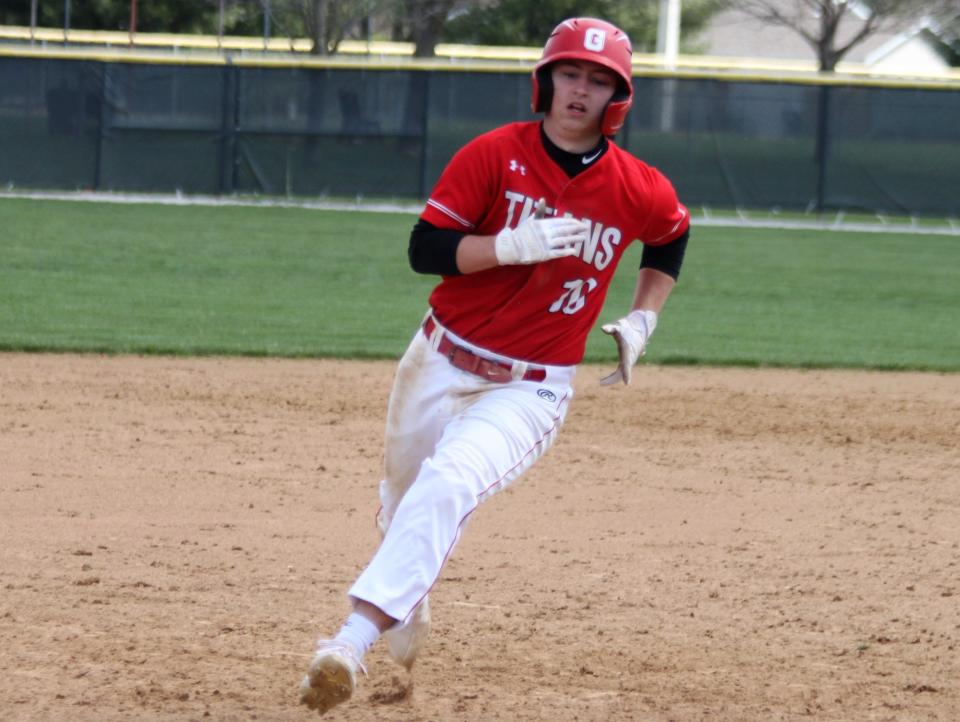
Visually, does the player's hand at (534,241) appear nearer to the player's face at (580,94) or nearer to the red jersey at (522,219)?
the red jersey at (522,219)

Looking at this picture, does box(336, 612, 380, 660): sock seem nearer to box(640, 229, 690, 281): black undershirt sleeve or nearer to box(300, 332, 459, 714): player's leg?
box(300, 332, 459, 714): player's leg

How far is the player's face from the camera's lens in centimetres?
359

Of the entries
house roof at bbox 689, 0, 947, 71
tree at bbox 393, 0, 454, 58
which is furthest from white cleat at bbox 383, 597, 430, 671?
house roof at bbox 689, 0, 947, 71

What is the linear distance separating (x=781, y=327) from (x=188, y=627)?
8.06 metres

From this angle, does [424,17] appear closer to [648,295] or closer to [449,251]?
[648,295]

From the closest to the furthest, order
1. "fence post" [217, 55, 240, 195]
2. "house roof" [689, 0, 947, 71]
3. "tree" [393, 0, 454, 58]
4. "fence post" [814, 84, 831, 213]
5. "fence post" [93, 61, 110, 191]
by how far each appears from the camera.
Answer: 1. "fence post" [93, 61, 110, 191]
2. "fence post" [217, 55, 240, 195]
3. "fence post" [814, 84, 831, 213]
4. "tree" [393, 0, 454, 58]
5. "house roof" [689, 0, 947, 71]

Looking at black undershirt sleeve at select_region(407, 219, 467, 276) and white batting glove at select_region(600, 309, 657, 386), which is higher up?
black undershirt sleeve at select_region(407, 219, 467, 276)

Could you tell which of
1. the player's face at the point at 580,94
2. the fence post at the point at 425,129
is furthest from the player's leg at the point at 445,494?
the fence post at the point at 425,129

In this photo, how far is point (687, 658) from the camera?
4.33 meters

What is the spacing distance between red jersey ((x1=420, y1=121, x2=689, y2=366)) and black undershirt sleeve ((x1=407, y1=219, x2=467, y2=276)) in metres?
0.03

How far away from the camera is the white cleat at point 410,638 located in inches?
152

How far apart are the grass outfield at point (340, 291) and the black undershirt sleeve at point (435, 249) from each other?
6254 millimetres

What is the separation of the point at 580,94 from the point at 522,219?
13.5 inches

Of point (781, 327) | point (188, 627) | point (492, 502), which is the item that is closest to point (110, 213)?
point (781, 327)
